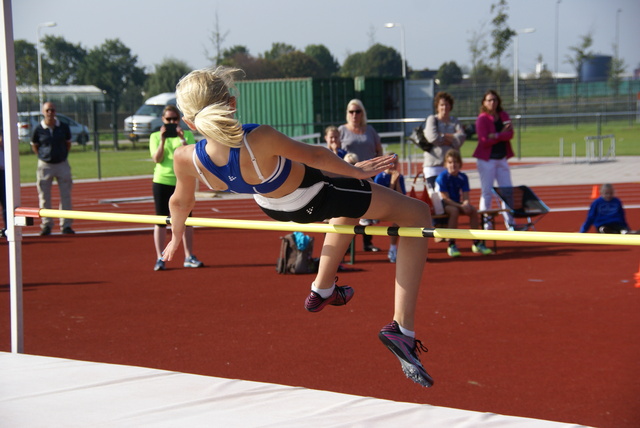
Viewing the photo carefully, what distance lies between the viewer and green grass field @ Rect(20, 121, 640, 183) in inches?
832

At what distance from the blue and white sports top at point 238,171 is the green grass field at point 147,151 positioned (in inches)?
646

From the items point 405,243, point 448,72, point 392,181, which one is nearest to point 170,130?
point 392,181

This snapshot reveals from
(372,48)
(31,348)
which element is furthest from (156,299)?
(372,48)

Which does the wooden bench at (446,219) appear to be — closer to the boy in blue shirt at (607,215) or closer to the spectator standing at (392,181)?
the spectator standing at (392,181)

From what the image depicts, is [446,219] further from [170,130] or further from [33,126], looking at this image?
[33,126]

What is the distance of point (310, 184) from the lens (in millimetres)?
3551

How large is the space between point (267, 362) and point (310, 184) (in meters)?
2.05

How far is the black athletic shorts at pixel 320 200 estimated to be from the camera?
3.54 meters

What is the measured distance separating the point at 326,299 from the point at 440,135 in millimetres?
5408

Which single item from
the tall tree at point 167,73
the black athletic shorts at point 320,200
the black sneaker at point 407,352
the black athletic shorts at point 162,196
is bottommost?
the black sneaker at point 407,352

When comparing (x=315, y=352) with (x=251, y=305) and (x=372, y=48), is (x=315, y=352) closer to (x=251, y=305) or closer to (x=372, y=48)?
(x=251, y=305)

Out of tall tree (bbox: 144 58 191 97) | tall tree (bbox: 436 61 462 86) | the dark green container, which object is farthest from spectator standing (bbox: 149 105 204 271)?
tall tree (bbox: 436 61 462 86)

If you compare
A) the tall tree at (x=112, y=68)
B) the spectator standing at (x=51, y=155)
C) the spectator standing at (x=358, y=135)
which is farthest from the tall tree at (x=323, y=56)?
the spectator standing at (x=358, y=135)

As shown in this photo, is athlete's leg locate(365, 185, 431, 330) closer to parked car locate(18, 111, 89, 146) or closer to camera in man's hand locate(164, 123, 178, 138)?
camera in man's hand locate(164, 123, 178, 138)
